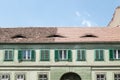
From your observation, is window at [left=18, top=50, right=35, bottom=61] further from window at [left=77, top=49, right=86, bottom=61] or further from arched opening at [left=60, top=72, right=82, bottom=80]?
window at [left=77, top=49, right=86, bottom=61]

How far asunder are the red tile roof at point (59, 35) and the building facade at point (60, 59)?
123mm

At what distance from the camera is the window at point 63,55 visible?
52.4 metres

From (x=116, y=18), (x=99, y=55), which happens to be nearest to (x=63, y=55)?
(x=99, y=55)

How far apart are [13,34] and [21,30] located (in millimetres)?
1784

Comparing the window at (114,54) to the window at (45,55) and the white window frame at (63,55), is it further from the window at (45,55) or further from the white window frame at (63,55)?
the window at (45,55)

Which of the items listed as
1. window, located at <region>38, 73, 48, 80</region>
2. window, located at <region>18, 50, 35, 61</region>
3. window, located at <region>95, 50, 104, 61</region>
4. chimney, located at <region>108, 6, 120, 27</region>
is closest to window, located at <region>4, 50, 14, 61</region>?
window, located at <region>18, 50, 35, 61</region>

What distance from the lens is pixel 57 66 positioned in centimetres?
5216

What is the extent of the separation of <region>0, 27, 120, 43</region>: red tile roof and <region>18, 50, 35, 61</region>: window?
1.25 metres

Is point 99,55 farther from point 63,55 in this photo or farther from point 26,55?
point 26,55

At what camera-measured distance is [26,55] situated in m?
52.8

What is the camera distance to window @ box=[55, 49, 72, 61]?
52.4m

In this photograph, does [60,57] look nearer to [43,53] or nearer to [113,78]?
[43,53]

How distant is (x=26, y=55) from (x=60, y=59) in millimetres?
4218

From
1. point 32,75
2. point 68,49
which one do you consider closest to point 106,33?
point 68,49
